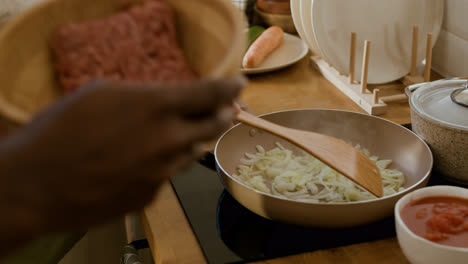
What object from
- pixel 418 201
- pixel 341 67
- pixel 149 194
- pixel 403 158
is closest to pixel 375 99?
pixel 341 67

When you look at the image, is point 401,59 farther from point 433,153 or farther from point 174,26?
point 174,26

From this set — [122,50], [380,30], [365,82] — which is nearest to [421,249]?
[122,50]

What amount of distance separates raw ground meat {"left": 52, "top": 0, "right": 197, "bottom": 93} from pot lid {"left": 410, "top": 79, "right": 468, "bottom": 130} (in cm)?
57

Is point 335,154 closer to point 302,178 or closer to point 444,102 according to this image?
point 302,178

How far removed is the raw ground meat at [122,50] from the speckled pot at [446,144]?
553mm

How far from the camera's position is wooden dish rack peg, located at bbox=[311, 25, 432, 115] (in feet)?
4.31

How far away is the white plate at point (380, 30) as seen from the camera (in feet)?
4.59

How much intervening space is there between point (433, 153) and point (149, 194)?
2.36 ft

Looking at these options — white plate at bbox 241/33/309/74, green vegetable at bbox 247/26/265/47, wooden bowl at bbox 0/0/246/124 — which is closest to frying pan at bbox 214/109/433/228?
wooden bowl at bbox 0/0/246/124

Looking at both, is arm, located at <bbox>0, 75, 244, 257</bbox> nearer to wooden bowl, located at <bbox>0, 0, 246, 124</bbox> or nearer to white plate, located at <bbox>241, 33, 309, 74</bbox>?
wooden bowl, located at <bbox>0, 0, 246, 124</bbox>

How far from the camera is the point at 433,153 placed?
39.9 inches

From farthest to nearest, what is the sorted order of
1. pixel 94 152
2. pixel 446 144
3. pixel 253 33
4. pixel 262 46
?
pixel 253 33
pixel 262 46
pixel 446 144
pixel 94 152

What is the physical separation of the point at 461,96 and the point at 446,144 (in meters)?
0.09

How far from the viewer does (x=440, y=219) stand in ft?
2.51
